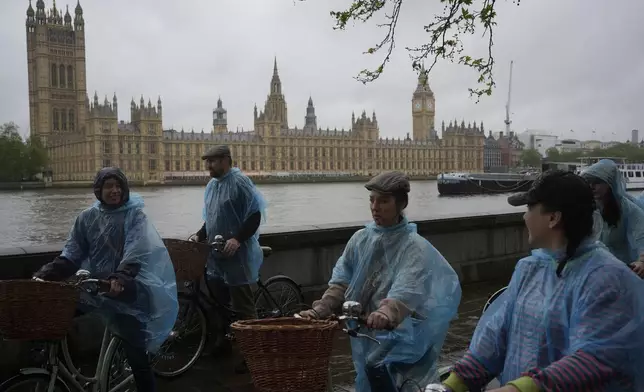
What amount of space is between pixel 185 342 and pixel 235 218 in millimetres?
935

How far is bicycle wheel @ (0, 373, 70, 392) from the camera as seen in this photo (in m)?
2.90

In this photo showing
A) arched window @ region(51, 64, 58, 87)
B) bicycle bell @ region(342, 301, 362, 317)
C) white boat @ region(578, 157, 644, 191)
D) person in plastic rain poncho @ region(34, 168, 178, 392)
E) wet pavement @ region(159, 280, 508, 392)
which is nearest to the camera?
bicycle bell @ region(342, 301, 362, 317)

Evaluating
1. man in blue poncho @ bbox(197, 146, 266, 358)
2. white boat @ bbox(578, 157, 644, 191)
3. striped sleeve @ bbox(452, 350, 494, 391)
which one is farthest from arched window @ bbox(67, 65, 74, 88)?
striped sleeve @ bbox(452, 350, 494, 391)

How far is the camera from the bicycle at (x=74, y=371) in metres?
2.95

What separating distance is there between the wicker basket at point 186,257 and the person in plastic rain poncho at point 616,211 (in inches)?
97.6

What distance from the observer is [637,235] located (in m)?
3.93

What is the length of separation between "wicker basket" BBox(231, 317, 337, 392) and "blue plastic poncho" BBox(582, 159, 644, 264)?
104 inches

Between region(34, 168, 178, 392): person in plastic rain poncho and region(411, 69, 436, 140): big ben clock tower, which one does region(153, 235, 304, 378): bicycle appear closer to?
region(34, 168, 178, 392): person in plastic rain poncho

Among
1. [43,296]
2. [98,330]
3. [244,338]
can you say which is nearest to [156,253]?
[43,296]

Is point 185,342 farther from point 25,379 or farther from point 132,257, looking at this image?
point 25,379

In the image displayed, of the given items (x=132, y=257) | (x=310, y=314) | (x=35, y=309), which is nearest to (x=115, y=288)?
(x=132, y=257)

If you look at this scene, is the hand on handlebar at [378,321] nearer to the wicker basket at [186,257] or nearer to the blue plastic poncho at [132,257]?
the blue plastic poncho at [132,257]

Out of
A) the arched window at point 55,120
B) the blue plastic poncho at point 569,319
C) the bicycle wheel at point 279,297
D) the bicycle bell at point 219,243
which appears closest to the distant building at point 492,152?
the arched window at point 55,120

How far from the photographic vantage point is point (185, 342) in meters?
4.63
